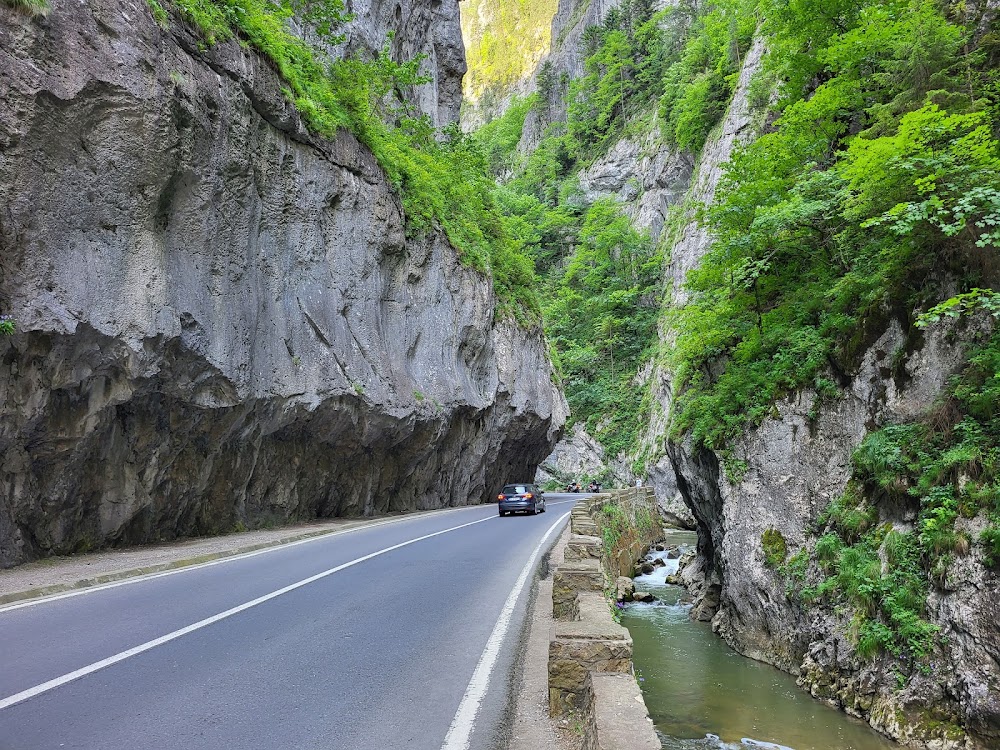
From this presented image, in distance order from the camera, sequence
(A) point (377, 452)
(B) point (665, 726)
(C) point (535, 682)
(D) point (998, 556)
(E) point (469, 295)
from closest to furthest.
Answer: (C) point (535, 682) → (D) point (998, 556) → (B) point (665, 726) → (A) point (377, 452) → (E) point (469, 295)

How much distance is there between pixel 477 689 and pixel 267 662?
2.09m

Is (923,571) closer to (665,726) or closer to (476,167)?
(665,726)

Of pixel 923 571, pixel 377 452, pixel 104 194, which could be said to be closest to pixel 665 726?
pixel 923 571

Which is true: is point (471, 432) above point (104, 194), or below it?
below

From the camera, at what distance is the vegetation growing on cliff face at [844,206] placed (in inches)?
347

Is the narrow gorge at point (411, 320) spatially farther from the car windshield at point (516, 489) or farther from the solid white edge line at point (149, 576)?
the car windshield at point (516, 489)

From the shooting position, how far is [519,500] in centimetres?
2409

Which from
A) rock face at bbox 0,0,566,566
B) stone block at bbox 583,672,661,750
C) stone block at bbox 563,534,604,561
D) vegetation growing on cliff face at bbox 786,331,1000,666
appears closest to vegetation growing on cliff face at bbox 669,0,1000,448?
vegetation growing on cliff face at bbox 786,331,1000,666

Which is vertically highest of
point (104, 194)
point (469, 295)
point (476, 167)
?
point (476, 167)

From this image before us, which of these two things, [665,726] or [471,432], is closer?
[665,726]

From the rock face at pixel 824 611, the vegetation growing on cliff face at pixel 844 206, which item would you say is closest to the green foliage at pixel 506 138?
the vegetation growing on cliff face at pixel 844 206

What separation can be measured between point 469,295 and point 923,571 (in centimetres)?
2331

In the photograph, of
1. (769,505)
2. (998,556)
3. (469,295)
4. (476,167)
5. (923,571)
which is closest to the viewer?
(998,556)

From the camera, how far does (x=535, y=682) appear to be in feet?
16.2
